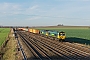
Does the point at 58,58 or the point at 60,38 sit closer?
the point at 58,58

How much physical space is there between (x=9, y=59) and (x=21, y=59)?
8.86ft

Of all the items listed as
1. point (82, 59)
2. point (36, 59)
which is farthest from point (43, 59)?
point (82, 59)

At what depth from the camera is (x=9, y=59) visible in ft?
98.8

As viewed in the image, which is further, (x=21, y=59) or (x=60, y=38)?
(x=60, y=38)

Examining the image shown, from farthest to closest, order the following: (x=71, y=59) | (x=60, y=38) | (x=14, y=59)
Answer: (x=60, y=38), (x=14, y=59), (x=71, y=59)

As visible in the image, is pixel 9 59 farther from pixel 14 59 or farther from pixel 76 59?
pixel 76 59

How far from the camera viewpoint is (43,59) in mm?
27922

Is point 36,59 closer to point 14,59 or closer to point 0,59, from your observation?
point 14,59

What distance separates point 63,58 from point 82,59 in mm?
2400

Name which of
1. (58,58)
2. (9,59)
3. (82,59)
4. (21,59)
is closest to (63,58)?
(58,58)

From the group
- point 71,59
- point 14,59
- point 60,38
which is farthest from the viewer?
point 60,38

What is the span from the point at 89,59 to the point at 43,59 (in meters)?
5.33

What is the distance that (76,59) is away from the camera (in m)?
27.4

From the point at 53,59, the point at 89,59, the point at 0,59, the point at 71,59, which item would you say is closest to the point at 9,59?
the point at 0,59
